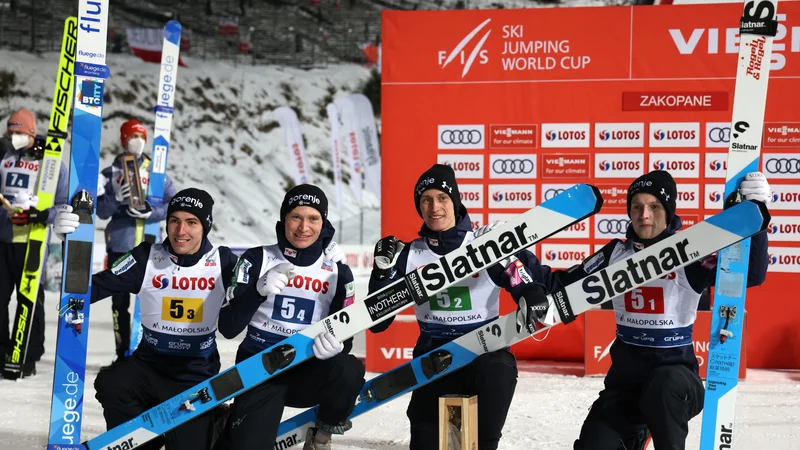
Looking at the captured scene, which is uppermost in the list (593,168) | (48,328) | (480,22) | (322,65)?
(322,65)

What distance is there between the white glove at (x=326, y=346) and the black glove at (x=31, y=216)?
120 inches

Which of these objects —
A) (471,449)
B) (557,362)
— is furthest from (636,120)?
(471,449)

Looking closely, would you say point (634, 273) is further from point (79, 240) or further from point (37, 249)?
point (37, 249)

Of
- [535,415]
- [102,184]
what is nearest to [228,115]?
[102,184]

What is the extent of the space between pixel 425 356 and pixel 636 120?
10.7ft

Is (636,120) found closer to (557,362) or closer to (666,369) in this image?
(557,362)

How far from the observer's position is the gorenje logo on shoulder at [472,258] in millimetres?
3213

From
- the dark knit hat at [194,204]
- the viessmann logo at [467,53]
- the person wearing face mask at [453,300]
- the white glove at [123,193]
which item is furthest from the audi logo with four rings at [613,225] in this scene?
the dark knit hat at [194,204]

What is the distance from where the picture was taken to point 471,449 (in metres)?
3.10

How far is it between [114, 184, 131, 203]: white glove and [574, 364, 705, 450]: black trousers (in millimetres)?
3815

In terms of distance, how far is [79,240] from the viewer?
135 inches

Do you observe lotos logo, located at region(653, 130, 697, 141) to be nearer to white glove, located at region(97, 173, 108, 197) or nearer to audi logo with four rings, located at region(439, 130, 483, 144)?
audi logo with four rings, located at region(439, 130, 483, 144)

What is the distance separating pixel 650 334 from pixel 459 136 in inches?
123

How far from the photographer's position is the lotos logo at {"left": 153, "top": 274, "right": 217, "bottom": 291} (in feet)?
11.5
